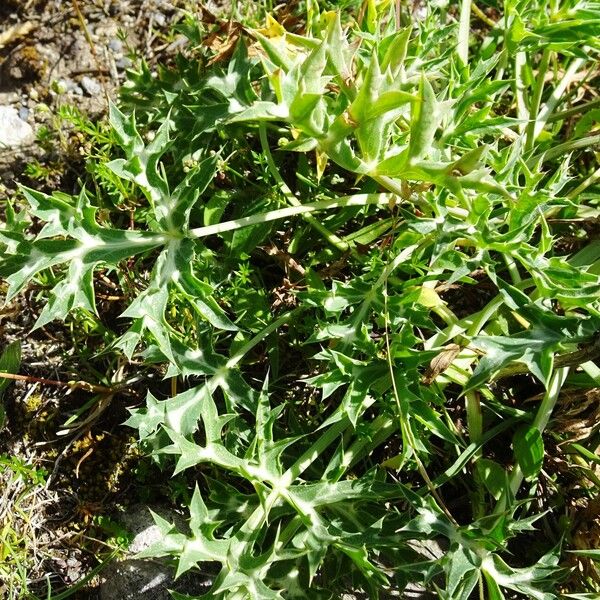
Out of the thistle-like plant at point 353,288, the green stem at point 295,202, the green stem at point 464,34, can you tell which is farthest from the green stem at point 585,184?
the green stem at point 295,202

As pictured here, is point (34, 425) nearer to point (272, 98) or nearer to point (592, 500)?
point (272, 98)

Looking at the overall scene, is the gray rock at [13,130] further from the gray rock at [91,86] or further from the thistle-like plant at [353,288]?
the thistle-like plant at [353,288]

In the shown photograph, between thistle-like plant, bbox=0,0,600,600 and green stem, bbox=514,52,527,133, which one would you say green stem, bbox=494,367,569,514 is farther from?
green stem, bbox=514,52,527,133

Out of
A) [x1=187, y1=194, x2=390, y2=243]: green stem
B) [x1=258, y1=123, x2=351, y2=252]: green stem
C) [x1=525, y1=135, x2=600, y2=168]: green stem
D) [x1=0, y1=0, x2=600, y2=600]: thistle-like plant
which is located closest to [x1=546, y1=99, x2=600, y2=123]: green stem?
[x1=0, y1=0, x2=600, y2=600]: thistle-like plant

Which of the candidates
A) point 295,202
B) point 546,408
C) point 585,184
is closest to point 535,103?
point 585,184

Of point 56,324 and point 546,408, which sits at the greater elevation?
point 56,324

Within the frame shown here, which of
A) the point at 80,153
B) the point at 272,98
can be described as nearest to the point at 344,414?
the point at 272,98

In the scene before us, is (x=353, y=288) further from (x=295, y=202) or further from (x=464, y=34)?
(x=464, y=34)
